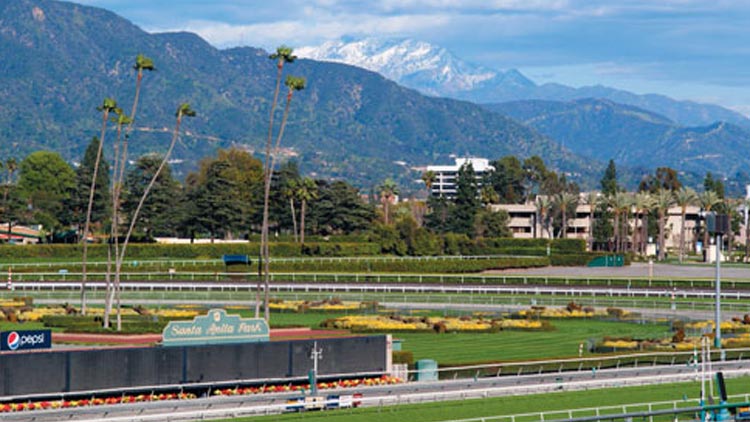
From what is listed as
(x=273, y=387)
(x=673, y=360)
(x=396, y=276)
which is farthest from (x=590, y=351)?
(x=396, y=276)

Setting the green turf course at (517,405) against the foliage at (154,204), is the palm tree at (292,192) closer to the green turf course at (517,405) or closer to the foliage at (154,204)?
the foliage at (154,204)

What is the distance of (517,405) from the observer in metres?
52.2

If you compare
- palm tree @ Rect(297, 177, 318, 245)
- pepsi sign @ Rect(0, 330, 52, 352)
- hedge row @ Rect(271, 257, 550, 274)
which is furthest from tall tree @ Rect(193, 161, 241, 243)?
pepsi sign @ Rect(0, 330, 52, 352)

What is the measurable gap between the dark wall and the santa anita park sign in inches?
52.5

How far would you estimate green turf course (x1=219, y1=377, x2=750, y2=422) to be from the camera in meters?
48.8

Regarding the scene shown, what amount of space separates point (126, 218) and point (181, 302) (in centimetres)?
9457

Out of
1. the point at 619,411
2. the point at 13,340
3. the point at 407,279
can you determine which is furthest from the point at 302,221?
the point at 619,411

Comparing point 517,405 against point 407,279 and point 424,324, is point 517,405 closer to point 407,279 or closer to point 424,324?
point 424,324

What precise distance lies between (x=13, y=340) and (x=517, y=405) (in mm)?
20530

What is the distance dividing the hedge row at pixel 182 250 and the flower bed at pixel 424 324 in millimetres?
68278

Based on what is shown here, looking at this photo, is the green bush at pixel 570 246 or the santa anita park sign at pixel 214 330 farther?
the green bush at pixel 570 246

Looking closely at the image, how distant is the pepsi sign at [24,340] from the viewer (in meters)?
52.8

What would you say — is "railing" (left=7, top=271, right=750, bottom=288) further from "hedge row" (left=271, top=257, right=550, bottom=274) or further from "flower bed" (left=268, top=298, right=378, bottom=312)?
"flower bed" (left=268, top=298, right=378, bottom=312)

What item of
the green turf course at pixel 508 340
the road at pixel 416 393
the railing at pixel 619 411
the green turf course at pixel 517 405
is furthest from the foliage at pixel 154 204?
the railing at pixel 619 411
